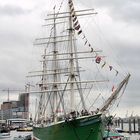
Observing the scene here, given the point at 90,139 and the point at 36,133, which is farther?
the point at 36,133

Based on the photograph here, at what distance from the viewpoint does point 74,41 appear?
99.0 metres

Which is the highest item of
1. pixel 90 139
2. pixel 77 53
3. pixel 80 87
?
pixel 77 53

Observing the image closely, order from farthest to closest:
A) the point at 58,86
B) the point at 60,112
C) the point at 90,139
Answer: the point at 58,86
the point at 60,112
the point at 90,139

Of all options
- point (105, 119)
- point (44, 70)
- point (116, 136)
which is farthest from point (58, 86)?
point (105, 119)

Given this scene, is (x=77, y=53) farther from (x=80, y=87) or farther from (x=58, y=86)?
(x=58, y=86)

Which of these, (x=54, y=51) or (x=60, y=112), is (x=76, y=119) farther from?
(x=54, y=51)

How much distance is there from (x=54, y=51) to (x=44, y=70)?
19.2 ft

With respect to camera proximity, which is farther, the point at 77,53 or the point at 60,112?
the point at 60,112

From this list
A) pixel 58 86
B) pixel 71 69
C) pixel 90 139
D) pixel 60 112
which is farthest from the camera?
pixel 58 86

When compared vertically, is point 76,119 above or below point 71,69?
below

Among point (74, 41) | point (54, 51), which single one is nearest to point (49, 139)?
point (74, 41)

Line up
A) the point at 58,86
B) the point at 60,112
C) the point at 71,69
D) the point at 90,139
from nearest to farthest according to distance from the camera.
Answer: the point at 90,139, the point at 71,69, the point at 60,112, the point at 58,86

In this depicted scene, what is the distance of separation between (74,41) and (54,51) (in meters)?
22.4

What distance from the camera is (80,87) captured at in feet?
323
